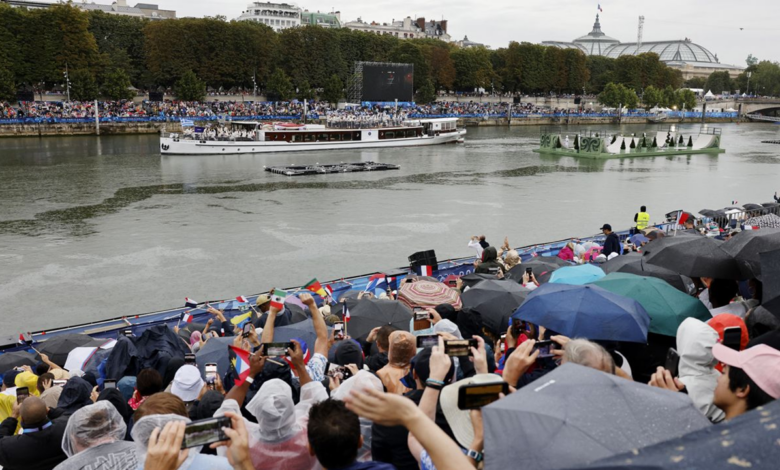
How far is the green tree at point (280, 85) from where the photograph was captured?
66188mm

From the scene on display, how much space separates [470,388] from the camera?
2230mm

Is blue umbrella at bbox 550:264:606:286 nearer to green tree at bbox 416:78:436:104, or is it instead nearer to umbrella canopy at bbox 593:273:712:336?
umbrella canopy at bbox 593:273:712:336

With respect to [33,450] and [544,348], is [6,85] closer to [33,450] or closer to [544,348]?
[33,450]

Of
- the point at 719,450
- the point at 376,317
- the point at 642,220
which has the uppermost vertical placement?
the point at 719,450

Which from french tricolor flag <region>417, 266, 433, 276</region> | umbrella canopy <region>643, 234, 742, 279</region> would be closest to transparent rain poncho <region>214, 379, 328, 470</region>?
umbrella canopy <region>643, 234, 742, 279</region>

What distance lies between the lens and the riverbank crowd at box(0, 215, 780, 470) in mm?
1961

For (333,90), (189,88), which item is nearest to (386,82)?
(333,90)

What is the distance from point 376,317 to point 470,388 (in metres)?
4.30

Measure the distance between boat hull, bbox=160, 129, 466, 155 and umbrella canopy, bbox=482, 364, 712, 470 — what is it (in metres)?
42.7

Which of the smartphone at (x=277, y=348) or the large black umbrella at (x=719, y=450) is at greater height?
the large black umbrella at (x=719, y=450)

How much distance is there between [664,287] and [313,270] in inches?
457

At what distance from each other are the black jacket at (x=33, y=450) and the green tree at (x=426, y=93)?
77.0 m

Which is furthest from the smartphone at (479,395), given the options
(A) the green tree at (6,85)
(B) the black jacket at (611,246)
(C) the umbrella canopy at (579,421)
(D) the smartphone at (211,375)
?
(A) the green tree at (6,85)

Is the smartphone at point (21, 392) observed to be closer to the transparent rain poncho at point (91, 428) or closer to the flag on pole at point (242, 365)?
the flag on pole at point (242, 365)
